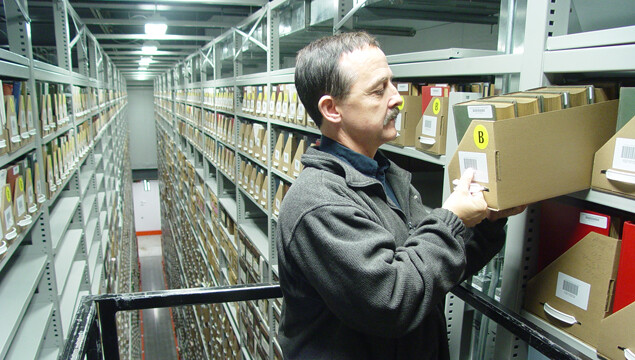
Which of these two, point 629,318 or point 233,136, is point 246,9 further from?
point 629,318

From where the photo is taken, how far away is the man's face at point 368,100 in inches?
45.6

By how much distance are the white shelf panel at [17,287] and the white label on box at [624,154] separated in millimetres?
2195

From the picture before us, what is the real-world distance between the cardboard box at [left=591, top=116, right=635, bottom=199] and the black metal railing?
37 cm

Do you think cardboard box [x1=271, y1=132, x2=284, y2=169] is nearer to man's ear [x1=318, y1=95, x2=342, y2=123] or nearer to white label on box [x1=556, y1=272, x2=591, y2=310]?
man's ear [x1=318, y1=95, x2=342, y2=123]

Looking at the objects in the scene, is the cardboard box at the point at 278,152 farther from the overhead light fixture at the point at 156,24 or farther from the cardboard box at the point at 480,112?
the overhead light fixture at the point at 156,24

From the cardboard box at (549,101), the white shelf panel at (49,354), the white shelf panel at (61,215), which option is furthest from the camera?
the white shelf panel at (61,215)

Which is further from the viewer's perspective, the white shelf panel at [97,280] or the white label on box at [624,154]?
the white shelf panel at [97,280]

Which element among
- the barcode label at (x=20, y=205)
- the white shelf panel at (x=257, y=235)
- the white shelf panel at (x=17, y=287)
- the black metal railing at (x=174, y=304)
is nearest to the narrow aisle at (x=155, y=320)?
the white shelf panel at (x=257, y=235)

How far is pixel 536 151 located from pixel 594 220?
246 mm

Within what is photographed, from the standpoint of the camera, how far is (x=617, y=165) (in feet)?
3.38

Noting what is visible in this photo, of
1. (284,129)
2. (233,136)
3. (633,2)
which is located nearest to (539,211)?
(633,2)

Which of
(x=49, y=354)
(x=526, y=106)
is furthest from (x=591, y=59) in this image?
(x=49, y=354)

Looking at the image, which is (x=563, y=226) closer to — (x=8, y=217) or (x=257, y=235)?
(x=8, y=217)

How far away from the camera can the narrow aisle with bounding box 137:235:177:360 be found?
1141 centimetres
